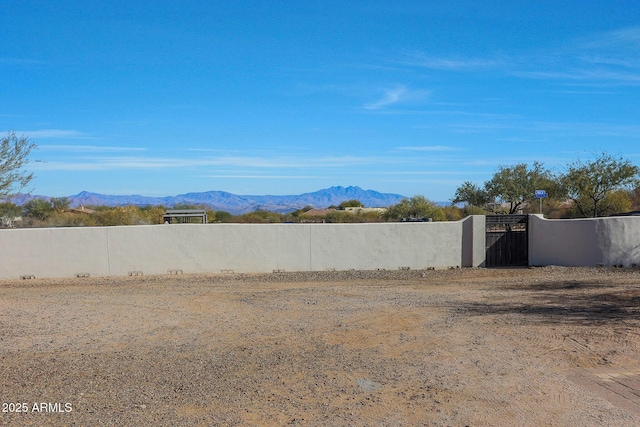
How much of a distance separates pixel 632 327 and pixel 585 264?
1088 cm

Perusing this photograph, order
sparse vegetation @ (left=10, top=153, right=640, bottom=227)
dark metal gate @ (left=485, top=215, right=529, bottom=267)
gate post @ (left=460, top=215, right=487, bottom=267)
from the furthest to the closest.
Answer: sparse vegetation @ (left=10, top=153, right=640, bottom=227)
dark metal gate @ (left=485, top=215, right=529, bottom=267)
gate post @ (left=460, top=215, right=487, bottom=267)

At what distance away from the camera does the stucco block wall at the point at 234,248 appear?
65.2 ft

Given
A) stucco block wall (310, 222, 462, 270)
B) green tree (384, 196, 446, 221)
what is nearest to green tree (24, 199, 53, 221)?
green tree (384, 196, 446, 221)

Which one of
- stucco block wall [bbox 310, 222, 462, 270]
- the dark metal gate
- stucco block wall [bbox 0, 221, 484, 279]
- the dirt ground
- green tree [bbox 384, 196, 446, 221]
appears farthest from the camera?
green tree [bbox 384, 196, 446, 221]

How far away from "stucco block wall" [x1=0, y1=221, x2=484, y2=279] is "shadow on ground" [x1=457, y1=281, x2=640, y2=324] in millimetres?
5738

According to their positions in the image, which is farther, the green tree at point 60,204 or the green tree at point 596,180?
the green tree at point 60,204

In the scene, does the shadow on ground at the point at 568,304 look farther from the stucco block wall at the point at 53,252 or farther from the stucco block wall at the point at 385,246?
the stucco block wall at the point at 53,252

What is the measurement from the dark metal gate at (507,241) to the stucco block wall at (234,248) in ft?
1.47

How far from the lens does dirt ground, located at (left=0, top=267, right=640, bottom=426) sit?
6793 mm

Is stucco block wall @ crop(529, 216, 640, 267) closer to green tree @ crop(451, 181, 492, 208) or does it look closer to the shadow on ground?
the shadow on ground

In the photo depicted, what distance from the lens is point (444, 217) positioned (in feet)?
178

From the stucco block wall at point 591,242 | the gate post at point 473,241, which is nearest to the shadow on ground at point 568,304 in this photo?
the stucco block wall at point 591,242

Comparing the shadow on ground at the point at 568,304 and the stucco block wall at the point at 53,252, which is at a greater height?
the stucco block wall at the point at 53,252

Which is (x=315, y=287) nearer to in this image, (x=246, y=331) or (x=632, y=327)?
(x=246, y=331)
